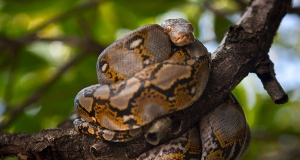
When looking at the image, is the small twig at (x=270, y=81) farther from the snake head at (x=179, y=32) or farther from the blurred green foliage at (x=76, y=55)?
the blurred green foliage at (x=76, y=55)

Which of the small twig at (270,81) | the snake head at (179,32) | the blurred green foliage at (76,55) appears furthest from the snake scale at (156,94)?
the blurred green foliage at (76,55)

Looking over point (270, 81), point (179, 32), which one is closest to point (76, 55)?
point (179, 32)

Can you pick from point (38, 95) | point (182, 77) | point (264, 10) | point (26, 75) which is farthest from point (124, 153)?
point (26, 75)

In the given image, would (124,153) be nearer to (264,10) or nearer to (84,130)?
(84,130)

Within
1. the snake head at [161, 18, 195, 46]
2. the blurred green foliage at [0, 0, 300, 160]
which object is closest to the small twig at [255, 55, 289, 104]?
the snake head at [161, 18, 195, 46]

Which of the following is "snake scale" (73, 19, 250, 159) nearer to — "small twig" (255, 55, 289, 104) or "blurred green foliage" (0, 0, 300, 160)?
"small twig" (255, 55, 289, 104)

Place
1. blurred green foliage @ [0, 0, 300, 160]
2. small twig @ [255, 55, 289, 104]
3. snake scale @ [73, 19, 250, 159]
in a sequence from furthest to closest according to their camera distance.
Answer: blurred green foliage @ [0, 0, 300, 160] < small twig @ [255, 55, 289, 104] < snake scale @ [73, 19, 250, 159]

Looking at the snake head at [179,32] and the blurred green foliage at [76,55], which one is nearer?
the snake head at [179,32]

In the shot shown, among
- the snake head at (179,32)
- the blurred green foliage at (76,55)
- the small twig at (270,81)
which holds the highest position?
the blurred green foliage at (76,55)
